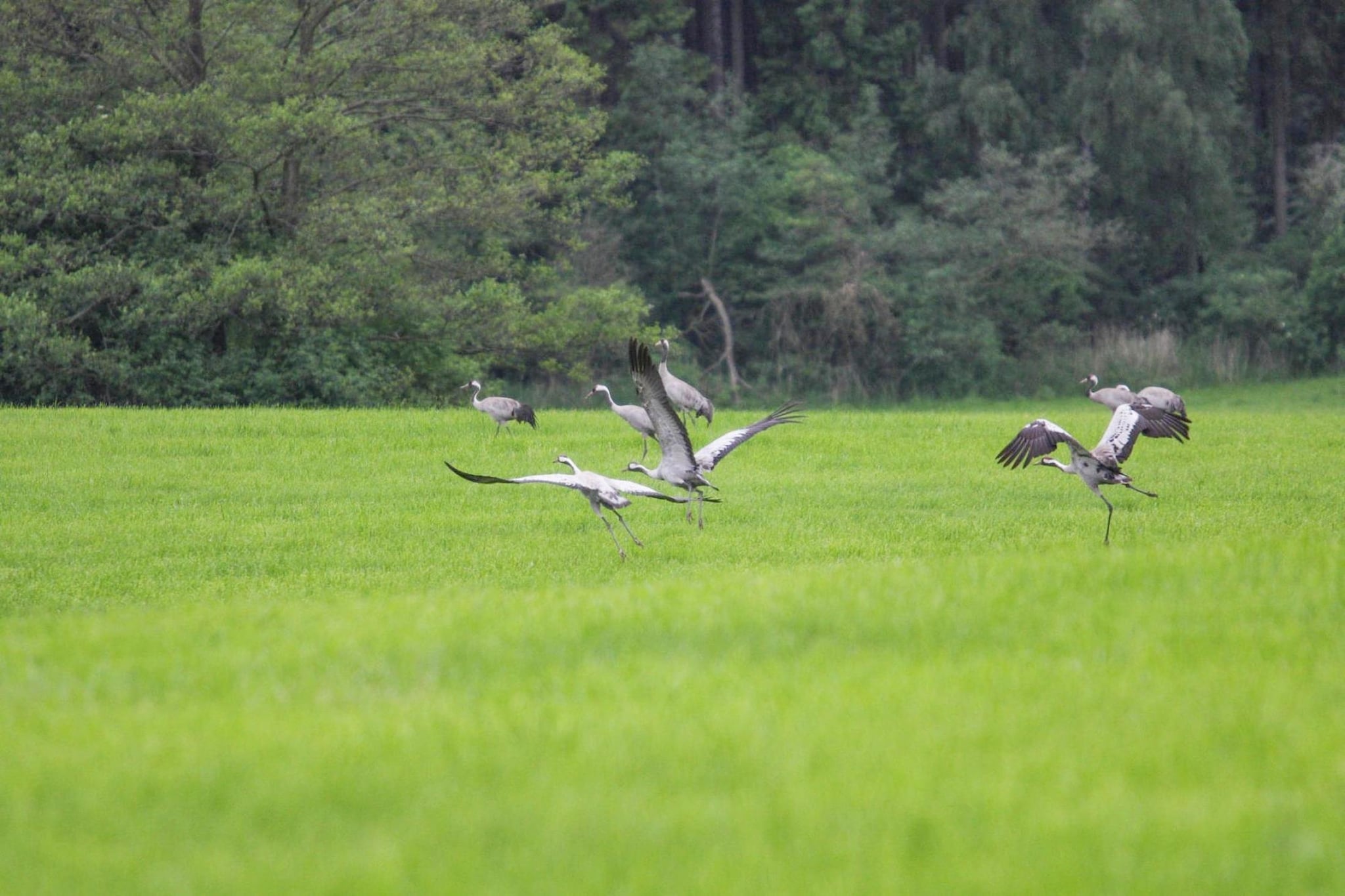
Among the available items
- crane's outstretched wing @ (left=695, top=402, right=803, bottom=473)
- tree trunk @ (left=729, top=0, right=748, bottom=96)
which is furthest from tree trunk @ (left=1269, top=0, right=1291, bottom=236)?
crane's outstretched wing @ (left=695, top=402, right=803, bottom=473)

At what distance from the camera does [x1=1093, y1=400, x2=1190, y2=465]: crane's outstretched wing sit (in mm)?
13055

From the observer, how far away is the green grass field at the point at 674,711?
4844 mm

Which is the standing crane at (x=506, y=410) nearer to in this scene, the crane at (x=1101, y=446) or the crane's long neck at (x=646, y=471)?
the crane's long neck at (x=646, y=471)

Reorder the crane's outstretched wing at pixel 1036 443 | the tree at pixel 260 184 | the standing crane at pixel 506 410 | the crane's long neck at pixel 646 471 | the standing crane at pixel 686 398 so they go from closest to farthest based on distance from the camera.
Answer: the crane's long neck at pixel 646 471, the crane's outstretched wing at pixel 1036 443, the standing crane at pixel 686 398, the standing crane at pixel 506 410, the tree at pixel 260 184

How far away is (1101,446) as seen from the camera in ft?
42.9

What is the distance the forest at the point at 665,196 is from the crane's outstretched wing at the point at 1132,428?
1673 cm

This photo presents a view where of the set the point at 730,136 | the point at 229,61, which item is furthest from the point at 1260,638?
the point at 730,136

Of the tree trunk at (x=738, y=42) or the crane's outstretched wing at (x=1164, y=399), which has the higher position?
the tree trunk at (x=738, y=42)

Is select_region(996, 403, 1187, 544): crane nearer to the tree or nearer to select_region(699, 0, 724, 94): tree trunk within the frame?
the tree

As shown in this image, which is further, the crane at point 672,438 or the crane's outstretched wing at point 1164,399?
the crane's outstretched wing at point 1164,399

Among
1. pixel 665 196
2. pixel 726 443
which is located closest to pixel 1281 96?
pixel 665 196

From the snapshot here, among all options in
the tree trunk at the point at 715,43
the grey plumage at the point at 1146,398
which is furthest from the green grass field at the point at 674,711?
the tree trunk at the point at 715,43

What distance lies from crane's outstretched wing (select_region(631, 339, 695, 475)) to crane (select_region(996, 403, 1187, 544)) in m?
2.73

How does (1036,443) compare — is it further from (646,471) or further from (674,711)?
(674,711)
